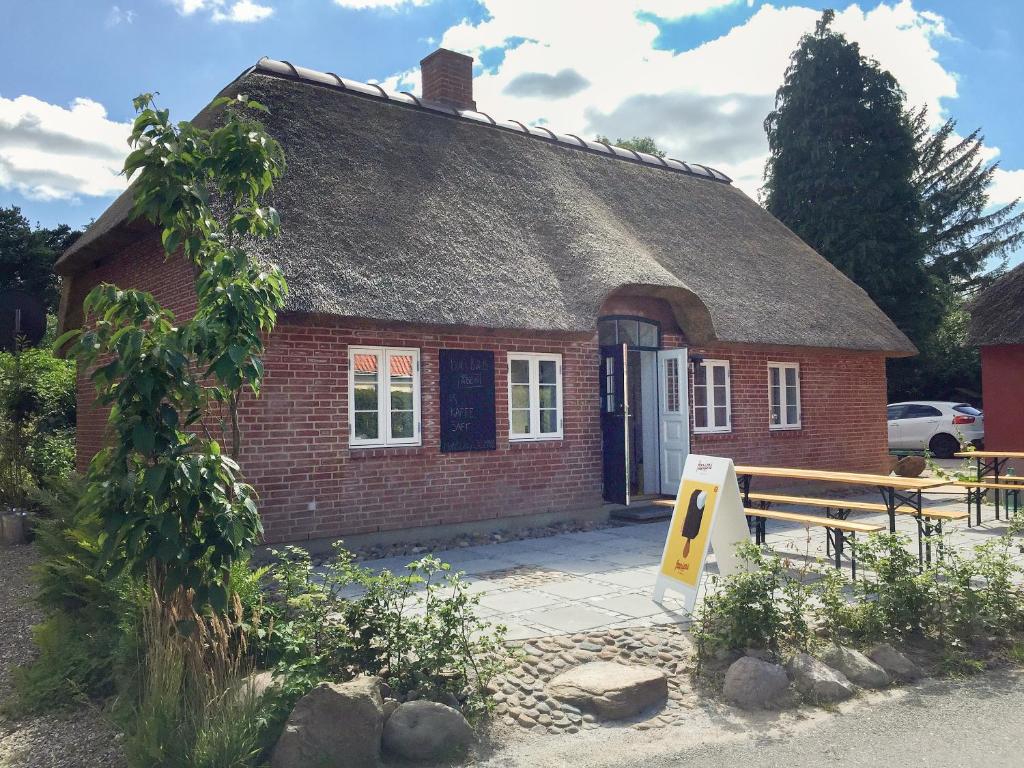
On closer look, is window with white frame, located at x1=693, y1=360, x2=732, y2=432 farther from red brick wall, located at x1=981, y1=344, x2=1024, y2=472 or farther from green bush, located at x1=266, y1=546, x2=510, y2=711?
green bush, located at x1=266, y1=546, x2=510, y2=711

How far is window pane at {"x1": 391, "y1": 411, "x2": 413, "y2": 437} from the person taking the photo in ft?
29.2

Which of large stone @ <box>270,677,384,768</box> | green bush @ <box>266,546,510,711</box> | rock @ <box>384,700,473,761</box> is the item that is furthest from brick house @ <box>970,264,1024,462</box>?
large stone @ <box>270,677,384,768</box>

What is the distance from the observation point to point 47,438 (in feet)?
39.1

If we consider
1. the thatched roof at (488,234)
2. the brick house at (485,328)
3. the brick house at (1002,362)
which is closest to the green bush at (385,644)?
the brick house at (485,328)

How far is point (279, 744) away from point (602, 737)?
1613 mm

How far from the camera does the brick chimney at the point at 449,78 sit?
42.6 ft

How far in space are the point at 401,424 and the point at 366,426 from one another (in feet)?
1.37

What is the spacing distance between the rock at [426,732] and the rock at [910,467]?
42.2ft

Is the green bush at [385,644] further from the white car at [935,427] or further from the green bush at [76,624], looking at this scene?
the white car at [935,427]

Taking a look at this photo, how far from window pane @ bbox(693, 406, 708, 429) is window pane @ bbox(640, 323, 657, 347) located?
1.21m

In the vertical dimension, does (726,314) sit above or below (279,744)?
above

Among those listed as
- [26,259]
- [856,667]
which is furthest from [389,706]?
[26,259]

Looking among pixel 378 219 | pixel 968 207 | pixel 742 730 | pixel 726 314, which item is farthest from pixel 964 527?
pixel 968 207

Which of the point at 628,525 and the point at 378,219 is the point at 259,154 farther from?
the point at 628,525
